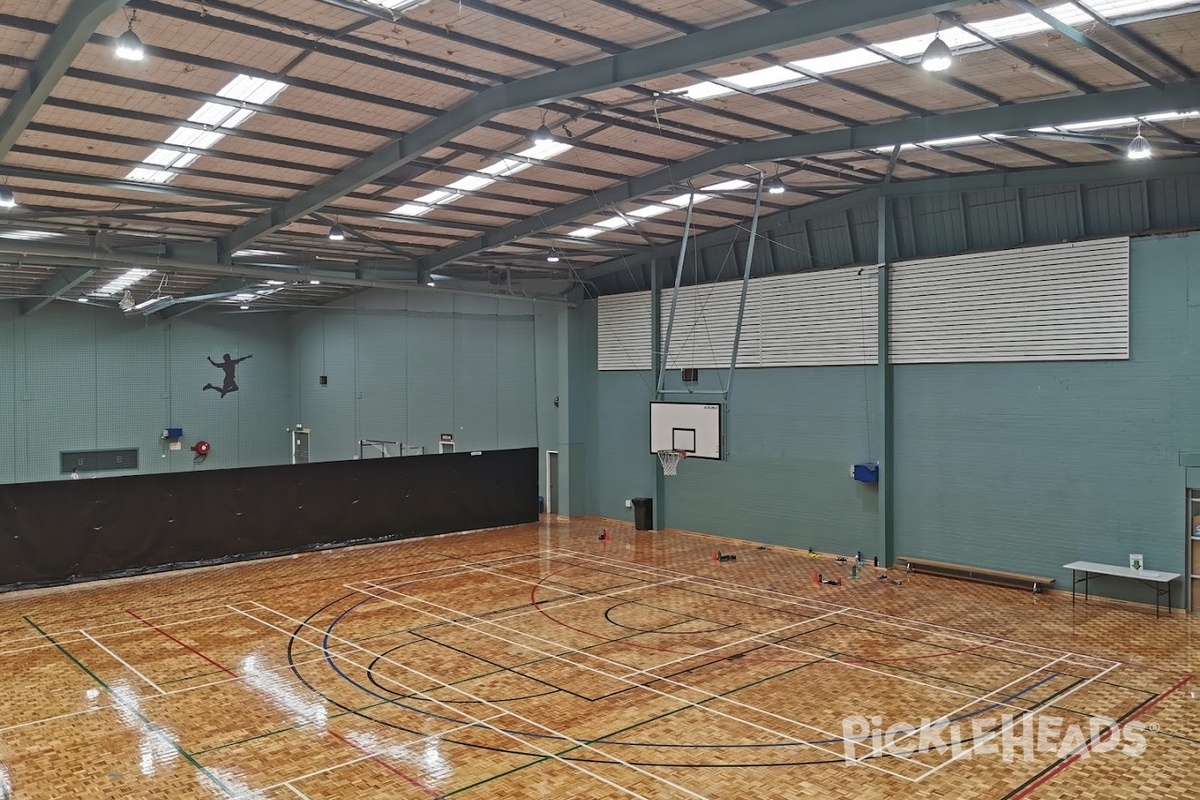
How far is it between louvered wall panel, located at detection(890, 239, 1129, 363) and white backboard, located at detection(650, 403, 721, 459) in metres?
4.35

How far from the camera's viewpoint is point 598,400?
2689cm

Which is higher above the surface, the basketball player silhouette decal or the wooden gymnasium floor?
the basketball player silhouette decal

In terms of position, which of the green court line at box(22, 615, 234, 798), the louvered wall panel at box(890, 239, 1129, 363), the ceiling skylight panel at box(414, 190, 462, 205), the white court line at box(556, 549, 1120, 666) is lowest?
the white court line at box(556, 549, 1120, 666)

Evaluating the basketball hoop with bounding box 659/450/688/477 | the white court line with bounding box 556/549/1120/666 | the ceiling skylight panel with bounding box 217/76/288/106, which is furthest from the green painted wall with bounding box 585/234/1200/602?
the ceiling skylight panel with bounding box 217/76/288/106

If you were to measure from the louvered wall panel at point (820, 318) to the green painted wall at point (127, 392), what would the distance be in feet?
42.7

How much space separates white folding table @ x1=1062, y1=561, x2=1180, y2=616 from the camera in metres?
15.4

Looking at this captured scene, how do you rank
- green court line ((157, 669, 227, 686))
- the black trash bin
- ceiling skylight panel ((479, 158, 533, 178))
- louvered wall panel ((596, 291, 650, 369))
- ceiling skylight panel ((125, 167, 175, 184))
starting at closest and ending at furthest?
green court line ((157, 669, 227, 686)) < ceiling skylight panel ((125, 167, 175, 184)) < ceiling skylight panel ((479, 158, 533, 178)) < the black trash bin < louvered wall panel ((596, 291, 650, 369))

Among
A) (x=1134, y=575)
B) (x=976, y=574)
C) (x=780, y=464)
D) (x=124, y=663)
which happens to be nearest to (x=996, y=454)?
(x=976, y=574)

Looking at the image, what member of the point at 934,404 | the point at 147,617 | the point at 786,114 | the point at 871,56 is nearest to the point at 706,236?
the point at 934,404

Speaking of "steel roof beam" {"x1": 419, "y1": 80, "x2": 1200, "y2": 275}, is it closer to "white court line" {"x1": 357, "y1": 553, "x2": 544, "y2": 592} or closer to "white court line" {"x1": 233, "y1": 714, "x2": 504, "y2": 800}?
"white court line" {"x1": 357, "y1": 553, "x2": 544, "y2": 592}

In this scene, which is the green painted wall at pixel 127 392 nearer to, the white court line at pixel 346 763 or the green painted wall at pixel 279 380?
the green painted wall at pixel 279 380

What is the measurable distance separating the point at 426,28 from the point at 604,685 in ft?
28.0

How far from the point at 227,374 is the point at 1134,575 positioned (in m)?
21.1

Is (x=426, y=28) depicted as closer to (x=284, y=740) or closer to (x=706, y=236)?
(x=284, y=740)
